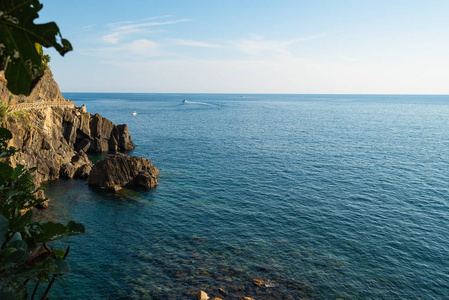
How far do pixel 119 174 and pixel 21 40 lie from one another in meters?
53.6

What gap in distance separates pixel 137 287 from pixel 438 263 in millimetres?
31138

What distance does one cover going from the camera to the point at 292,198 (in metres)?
49.8

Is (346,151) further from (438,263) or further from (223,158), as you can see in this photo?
(438,263)

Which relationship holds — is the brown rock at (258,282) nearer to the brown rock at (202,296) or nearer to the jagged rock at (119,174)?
the brown rock at (202,296)

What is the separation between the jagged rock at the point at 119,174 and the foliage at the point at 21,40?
169ft

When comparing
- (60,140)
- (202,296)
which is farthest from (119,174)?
(202,296)

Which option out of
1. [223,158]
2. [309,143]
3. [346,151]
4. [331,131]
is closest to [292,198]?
[223,158]

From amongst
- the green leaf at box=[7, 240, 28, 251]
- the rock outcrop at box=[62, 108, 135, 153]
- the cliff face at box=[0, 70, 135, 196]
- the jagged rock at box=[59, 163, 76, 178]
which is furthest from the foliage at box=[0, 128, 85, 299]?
the rock outcrop at box=[62, 108, 135, 153]

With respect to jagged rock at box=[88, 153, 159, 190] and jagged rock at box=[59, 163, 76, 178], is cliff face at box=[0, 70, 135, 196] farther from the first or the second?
jagged rock at box=[88, 153, 159, 190]

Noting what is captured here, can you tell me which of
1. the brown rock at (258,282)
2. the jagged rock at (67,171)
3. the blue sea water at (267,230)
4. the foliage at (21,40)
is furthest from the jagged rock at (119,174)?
the foliage at (21,40)

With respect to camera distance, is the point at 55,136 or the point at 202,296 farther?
the point at 55,136

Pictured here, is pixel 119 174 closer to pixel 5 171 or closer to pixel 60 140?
pixel 60 140

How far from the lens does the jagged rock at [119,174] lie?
52.8 metres

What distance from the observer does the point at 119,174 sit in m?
53.7
